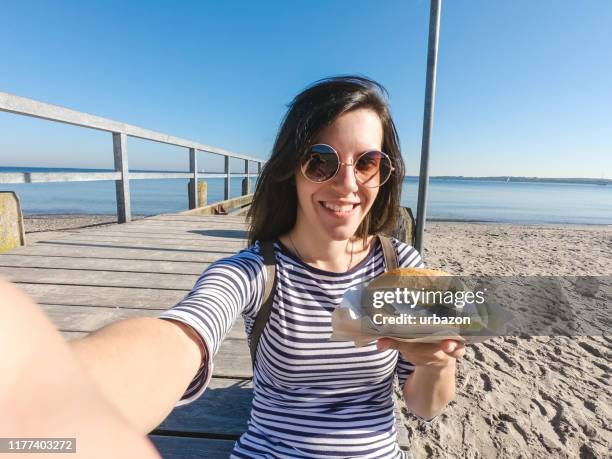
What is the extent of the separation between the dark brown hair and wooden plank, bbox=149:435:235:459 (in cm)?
81

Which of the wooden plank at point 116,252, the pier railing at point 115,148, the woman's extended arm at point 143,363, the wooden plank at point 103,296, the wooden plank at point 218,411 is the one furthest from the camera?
the wooden plank at point 116,252

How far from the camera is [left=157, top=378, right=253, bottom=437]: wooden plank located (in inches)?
53.2

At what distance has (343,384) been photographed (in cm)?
119

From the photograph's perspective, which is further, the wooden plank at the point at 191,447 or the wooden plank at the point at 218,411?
the wooden plank at the point at 218,411

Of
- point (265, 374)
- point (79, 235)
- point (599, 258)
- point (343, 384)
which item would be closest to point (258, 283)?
point (265, 374)

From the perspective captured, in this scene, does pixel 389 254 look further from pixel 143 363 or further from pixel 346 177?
pixel 143 363

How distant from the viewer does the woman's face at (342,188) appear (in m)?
1.25

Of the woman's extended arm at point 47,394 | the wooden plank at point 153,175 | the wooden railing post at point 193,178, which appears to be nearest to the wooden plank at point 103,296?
the woman's extended arm at point 47,394

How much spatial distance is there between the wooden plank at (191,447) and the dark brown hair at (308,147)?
2.65 feet

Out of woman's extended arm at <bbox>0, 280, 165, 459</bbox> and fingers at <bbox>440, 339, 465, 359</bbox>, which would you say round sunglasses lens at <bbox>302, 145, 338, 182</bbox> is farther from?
woman's extended arm at <bbox>0, 280, 165, 459</bbox>

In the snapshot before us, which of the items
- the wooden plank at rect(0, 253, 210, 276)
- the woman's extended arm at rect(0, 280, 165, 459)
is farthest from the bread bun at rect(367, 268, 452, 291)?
the wooden plank at rect(0, 253, 210, 276)

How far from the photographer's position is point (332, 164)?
1.25 meters

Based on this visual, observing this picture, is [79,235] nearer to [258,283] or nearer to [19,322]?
[258,283]

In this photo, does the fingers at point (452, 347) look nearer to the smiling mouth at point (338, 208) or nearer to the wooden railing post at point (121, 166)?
the smiling mouth at point (338, 208)
